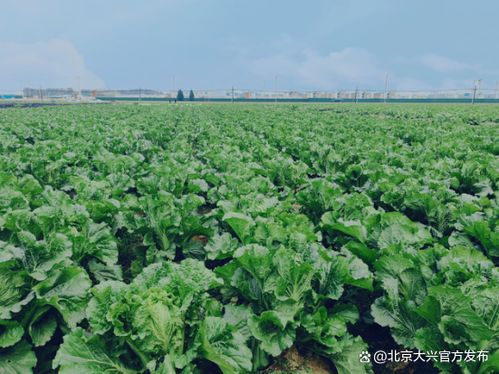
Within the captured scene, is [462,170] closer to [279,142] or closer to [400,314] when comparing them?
[400,314]

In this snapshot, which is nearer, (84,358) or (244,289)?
(84,358)

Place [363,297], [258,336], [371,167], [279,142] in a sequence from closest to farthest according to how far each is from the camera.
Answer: [258,336]
[363,297]
[371,167]
[279,142]

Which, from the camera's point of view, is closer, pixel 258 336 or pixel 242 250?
pixel 258 336

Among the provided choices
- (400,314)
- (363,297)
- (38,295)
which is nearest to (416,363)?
(400,314)

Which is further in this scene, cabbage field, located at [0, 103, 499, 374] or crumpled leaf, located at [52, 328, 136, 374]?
cabbage field, located at [0, 103, 499, 374]

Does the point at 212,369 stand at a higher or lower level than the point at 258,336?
lower

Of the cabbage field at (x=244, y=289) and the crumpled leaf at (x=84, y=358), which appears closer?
the crumpled leaf at (x=84, y=358)

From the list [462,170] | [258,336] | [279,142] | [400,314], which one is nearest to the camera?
[258,336]

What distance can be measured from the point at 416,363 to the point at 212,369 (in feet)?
5.59

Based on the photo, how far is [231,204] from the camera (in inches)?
190

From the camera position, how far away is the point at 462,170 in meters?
6.79

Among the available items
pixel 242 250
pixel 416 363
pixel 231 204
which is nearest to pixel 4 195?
pixel 231 204

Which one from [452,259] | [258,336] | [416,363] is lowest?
[416,363]

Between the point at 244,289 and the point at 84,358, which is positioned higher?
the point at 244,289
